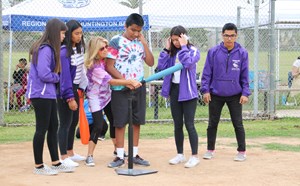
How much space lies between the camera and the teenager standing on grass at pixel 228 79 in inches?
290

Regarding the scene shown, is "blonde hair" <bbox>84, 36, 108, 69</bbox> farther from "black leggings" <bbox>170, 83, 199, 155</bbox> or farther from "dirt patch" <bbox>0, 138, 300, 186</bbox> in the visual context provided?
"dirt patch" <bbox>0, 138, 300, 186</bbox>

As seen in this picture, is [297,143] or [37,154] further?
[297,143]

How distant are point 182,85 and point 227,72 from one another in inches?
28.3

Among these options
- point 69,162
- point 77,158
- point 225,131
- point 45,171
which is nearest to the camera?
point 45,171

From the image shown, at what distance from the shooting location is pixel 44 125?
6383 mm

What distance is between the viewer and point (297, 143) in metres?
9.12

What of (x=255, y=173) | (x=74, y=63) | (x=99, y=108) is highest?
(x=74, y=63)

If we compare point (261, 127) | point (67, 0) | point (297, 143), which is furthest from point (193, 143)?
point (67, 0)

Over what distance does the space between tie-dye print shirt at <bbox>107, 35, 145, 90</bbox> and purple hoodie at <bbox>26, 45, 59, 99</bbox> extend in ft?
2.72

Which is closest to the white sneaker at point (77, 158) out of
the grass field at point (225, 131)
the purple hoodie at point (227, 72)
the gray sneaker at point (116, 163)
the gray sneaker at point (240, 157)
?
the gray sneaker at point (116, 163)

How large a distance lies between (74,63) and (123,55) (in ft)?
1.95

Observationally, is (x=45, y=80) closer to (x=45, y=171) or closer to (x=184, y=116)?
(x=45, y=171)

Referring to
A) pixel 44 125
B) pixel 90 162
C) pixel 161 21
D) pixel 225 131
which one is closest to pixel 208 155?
pixel 90 162

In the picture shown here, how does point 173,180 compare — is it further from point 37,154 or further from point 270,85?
point 270,85
